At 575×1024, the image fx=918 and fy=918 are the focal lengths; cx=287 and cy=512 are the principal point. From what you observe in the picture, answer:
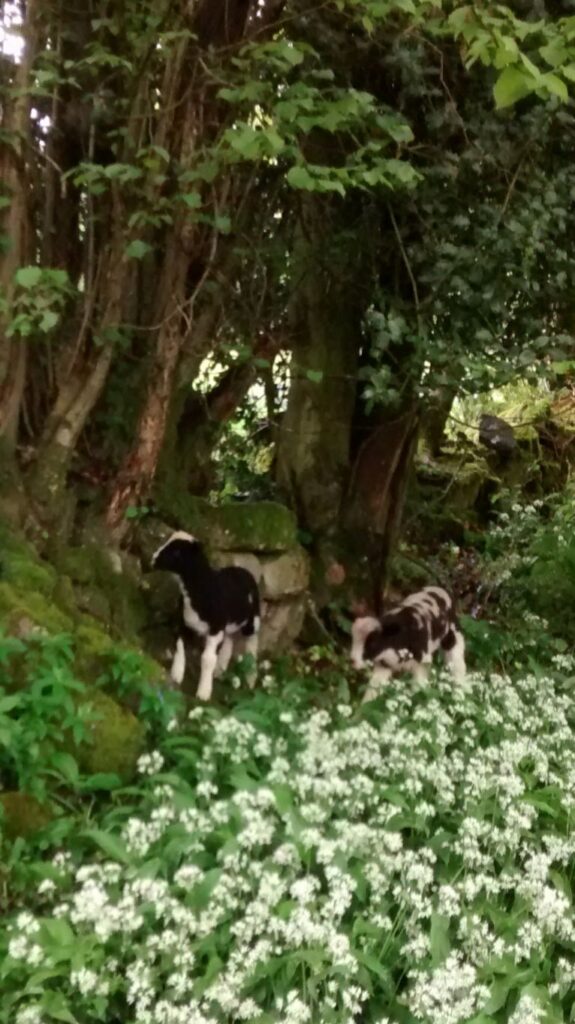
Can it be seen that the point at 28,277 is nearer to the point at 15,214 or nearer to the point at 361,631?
the point at 15,214

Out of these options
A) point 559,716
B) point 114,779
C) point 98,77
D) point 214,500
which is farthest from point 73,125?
point 559,716

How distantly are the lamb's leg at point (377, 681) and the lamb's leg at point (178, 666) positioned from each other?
1.21 meters

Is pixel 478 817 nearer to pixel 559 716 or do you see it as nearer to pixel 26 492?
pixel 559 716

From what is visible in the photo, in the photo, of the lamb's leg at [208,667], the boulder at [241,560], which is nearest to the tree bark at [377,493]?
the boulder at [241,560]

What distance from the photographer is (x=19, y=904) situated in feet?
11.4

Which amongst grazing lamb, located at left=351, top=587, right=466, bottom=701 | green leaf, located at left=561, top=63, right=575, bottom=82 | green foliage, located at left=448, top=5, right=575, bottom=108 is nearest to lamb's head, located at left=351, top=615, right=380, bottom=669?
grazing lamb, located at left=351, top=587, right=466, bottom=701

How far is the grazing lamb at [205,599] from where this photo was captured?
5.42 metres

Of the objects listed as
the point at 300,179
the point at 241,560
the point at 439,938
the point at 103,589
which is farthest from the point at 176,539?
the point at 439,938

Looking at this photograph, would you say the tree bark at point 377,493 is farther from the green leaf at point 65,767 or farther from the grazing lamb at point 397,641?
the green leaf at point 65,767

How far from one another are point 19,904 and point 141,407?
3.01 m

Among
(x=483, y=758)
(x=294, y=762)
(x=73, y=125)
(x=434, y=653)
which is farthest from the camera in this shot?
(x=434, y=653)

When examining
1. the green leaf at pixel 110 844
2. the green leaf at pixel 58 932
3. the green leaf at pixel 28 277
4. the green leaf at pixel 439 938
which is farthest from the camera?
the green leaf at pixel 28 277

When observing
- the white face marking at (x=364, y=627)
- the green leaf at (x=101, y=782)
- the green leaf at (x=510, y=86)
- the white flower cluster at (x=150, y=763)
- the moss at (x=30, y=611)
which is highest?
the green leaf at (x=510, y=86)

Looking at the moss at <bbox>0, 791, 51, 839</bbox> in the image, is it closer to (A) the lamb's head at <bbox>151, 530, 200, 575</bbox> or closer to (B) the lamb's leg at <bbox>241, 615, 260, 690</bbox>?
(A) the lamb's head at <bbox>151, 530, 200, 575</bbox>
